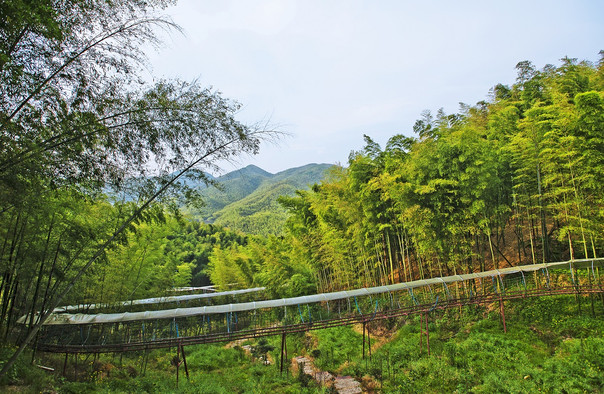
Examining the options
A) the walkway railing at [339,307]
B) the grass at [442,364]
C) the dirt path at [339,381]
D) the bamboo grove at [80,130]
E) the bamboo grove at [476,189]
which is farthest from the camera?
the bamboo grove at [476,189]

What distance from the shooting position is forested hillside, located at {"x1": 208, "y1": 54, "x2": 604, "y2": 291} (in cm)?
909

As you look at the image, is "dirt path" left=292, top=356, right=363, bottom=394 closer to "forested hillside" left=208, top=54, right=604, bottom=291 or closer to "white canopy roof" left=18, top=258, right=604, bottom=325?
"white canopy roof" left=18, top=258, right=604, bottom=325

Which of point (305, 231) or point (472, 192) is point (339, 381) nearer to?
point (472, 192)

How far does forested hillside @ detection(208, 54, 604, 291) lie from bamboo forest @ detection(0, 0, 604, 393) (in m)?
0.08

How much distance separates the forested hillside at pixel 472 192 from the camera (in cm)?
909

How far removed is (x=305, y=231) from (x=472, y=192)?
9.21m

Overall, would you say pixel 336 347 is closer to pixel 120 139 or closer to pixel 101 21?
pixel 120 139

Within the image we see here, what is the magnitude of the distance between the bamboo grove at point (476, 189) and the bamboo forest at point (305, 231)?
8 cm

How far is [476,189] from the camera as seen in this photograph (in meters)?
9.98

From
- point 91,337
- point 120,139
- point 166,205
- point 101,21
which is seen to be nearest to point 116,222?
point 166,205

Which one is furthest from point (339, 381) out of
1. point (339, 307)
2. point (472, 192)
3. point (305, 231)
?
point (305, 231)

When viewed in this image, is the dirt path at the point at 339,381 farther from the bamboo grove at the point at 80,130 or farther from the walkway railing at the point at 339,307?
the bamboo grove at the point at 80,130

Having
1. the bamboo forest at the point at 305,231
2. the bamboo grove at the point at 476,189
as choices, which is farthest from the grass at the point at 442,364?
the bamboo grove at the point at 476,189

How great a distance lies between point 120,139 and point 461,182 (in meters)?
9.31
